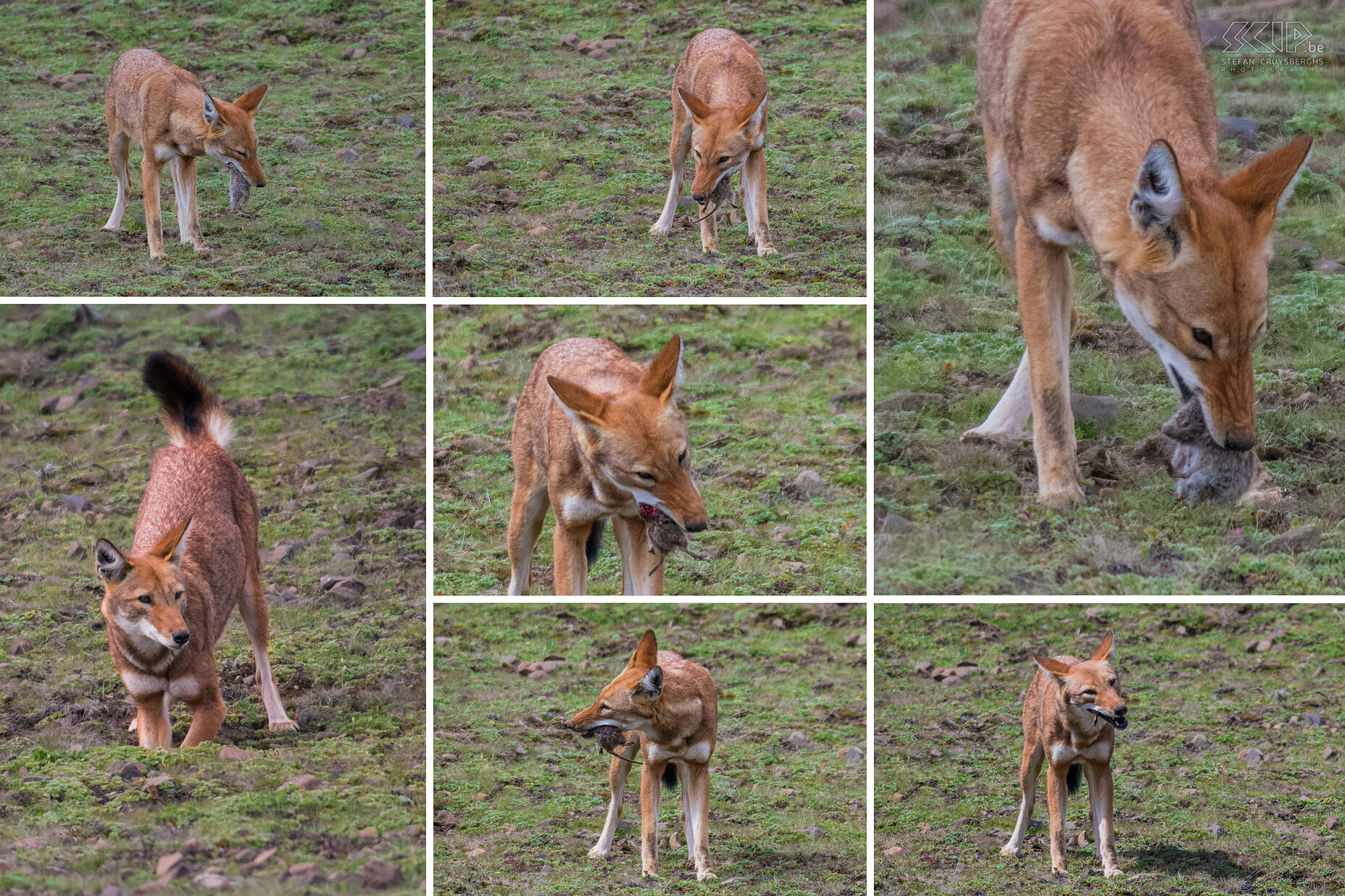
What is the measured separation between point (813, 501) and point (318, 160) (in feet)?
17.3

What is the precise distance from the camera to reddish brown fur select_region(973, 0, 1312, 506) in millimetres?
5820

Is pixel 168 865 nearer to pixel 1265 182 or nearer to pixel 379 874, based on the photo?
pixel 379 874

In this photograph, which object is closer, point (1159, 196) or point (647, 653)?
point (1159, 196)

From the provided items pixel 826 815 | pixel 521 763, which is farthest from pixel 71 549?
pixel 826 815

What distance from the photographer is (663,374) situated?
21.0 ft

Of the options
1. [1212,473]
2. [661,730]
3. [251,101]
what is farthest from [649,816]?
[251,101]

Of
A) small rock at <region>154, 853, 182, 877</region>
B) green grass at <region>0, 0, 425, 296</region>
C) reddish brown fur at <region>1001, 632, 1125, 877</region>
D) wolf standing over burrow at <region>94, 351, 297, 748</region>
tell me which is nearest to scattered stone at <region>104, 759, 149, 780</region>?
wolf standing over burrow at <region>94, 351, 297, 748</region>

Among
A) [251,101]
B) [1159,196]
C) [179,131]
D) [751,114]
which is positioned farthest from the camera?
[251,101]

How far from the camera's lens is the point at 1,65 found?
39.7 ft

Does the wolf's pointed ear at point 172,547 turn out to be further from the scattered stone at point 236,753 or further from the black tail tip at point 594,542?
the black tail tip at point 594,542

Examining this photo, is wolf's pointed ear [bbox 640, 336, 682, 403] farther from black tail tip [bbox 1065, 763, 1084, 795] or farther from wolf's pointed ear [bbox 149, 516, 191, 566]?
black tail tip [bbox 1065, 763, 1084, 795]

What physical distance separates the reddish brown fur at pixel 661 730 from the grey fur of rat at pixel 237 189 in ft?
16.3

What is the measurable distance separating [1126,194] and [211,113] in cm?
609

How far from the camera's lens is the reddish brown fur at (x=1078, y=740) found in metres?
6.68
